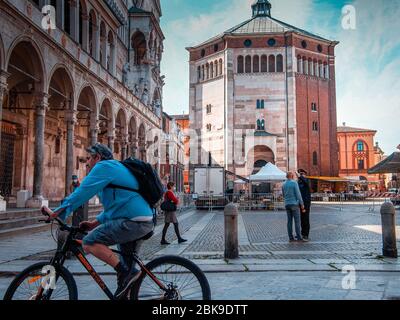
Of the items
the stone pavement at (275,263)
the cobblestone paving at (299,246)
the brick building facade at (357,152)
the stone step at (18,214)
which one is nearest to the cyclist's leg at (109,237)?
the stone pavement at (275,263)

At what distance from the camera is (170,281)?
3.75m

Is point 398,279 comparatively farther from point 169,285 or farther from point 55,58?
point 55,58

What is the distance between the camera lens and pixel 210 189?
99.5 feet

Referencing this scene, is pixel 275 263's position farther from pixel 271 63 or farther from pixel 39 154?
pixel 271 63

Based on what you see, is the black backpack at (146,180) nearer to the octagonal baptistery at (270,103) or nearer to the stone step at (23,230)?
the stone step at (23,230)

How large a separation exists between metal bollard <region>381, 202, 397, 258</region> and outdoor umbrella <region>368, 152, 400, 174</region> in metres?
18.8

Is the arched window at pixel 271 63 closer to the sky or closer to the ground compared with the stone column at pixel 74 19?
closer to the sky

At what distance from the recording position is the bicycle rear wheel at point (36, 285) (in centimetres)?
368

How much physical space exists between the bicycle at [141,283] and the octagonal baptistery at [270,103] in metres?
46.7

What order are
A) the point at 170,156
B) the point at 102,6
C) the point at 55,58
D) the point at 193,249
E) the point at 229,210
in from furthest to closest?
the point at 170,156 < the point at 102,6 < the point at 55,58 < the point at 193,249 < the point at 229,210

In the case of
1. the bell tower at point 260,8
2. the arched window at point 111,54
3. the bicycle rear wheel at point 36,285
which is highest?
the bell tower at point 260,8

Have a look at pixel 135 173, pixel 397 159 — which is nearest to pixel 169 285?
pixel 135 173

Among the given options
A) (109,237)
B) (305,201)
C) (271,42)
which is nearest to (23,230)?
(305,201)
